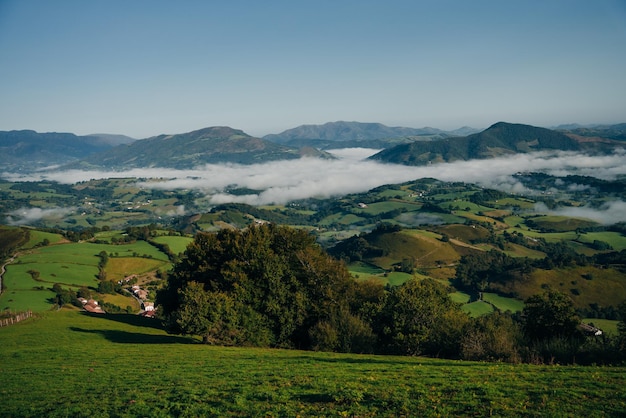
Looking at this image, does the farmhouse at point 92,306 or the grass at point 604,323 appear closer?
the farmhouse at point 92,306

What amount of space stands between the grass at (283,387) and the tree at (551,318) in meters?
20.9

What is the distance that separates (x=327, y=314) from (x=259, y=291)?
320 inches

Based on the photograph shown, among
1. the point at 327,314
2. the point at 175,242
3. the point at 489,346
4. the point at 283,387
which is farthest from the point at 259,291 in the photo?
the point at 175,242

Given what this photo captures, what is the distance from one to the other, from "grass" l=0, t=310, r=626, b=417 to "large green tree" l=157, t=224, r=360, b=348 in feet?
24.3

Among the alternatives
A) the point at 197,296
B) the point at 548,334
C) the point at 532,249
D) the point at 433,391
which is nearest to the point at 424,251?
the point at 532,249

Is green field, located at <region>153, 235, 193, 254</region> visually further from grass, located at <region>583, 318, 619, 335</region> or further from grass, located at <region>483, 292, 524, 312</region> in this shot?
grass, located at <region>583, 318, 619, 335</region>

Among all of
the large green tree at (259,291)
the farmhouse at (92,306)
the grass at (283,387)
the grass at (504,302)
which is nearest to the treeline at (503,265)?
the grass at (504,302)

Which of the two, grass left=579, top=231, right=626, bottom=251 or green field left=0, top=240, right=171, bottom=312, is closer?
green field left=0, top=240, right=171, bottom=312

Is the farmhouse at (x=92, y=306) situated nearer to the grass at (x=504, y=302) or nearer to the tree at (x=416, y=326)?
the tree at (x=416, y=326)

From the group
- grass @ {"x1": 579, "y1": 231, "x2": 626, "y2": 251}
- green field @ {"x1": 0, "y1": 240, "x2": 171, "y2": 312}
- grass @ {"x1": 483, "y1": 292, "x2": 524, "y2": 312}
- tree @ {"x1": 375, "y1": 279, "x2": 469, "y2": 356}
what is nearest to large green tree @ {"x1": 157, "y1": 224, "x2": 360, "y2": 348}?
tree @ {"x1": 375, "y1": 279, "x2": 469, "y2": 356}

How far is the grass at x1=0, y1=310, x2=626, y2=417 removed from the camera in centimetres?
1588

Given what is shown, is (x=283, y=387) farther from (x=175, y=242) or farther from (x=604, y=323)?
(x=175, y=242)

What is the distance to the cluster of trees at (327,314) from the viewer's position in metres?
31.7

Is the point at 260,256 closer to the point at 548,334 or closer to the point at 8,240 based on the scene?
the point at 548,334
